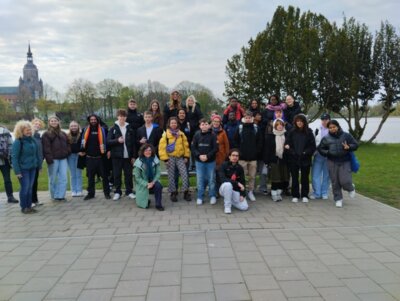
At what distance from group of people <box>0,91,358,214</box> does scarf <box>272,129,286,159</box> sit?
2cm

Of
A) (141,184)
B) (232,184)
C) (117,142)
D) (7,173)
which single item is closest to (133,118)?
(117,142)

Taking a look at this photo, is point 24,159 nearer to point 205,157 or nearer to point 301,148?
point 205,157

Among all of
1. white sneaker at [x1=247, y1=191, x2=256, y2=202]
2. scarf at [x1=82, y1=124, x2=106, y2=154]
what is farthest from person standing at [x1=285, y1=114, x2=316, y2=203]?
scarf at [x1=82, y1=124, x2=106, y2=154]

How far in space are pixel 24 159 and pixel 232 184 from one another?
4081mm

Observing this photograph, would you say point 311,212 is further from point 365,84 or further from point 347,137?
point 365,84

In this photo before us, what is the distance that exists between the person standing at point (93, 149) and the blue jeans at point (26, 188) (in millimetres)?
1219

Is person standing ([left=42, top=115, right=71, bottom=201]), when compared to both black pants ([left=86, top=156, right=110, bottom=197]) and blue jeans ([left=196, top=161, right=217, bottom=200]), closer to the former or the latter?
black pants ([left=86, top=156, right=110, bottom=197])

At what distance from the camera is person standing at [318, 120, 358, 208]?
7.12m

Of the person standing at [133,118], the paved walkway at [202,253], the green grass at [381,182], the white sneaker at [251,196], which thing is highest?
the person standing at [133,118]

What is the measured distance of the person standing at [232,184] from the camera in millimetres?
6723

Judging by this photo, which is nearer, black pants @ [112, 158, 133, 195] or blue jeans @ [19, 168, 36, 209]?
blue jeans @ [19, 168, 36, 209]

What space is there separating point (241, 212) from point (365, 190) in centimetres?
392

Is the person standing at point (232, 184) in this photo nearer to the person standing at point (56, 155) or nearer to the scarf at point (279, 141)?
the scarf at point (279, 141)

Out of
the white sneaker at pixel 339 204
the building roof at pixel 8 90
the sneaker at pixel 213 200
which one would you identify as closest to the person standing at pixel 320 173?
the white sneaker at pixel 339 204
